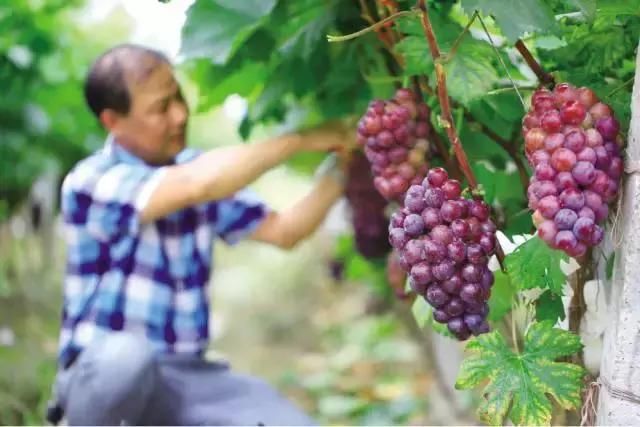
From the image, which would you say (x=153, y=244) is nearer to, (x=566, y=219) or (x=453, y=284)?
(x=453, y=284)

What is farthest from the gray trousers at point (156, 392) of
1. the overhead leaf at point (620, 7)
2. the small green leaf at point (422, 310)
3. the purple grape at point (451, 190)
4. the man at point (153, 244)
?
the overhead leaf at point (620, 7)

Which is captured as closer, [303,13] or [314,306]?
[303,13]

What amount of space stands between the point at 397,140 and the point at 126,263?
0.70m

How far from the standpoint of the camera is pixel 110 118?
5.82 feet

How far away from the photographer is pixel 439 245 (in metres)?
1.03

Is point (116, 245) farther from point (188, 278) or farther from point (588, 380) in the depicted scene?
point (588, 380)

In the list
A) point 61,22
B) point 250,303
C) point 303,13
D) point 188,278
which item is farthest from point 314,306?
point 303,13

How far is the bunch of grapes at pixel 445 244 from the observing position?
3.39 ft

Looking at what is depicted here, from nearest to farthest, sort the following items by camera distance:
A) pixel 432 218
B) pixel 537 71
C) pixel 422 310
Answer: pixel 432 218, pixel 537 71, pixel 422 310

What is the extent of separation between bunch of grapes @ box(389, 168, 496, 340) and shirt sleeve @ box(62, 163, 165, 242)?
0.71 metres

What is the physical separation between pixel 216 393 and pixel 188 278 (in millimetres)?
241

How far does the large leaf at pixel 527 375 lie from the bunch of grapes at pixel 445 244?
0.08 meters

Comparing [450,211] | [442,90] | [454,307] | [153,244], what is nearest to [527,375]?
[454,307]

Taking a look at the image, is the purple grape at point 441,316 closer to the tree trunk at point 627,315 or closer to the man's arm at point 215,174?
the tree trunk at point 627,315
